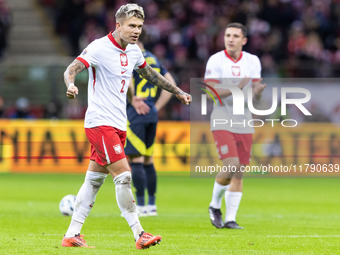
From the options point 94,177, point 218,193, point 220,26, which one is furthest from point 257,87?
point 220,26

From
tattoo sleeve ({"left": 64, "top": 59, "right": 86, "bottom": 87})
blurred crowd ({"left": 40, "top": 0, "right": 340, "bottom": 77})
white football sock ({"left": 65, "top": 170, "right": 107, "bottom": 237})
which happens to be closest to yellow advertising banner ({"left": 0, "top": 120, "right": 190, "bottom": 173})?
blurred crowd ({"left": 40, "top": 0, "right": 340, "bottom": 77})

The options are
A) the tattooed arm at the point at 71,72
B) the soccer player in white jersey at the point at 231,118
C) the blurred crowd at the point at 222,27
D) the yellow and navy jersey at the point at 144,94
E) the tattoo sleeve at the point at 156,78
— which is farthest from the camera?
the blurred crowd at the point at 222,27

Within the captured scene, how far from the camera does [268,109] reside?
19.4m

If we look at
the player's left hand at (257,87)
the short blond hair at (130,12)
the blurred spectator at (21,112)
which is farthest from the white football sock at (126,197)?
the blurred spectator at (21,112)

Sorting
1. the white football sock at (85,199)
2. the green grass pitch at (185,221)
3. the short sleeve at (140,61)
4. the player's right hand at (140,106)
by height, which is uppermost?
the short sleeve at (140,61)

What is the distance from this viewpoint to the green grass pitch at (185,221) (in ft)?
25.4

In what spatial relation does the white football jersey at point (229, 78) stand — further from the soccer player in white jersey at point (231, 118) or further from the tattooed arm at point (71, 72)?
the tattooed arm at point (71, 72)

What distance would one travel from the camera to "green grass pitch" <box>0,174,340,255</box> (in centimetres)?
774

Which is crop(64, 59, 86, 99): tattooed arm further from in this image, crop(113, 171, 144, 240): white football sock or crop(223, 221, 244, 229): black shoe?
crop(223, 221, 244, 229): black shoe

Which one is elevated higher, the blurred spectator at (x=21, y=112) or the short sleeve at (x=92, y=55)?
the short sleeve at (x=92, y=55)

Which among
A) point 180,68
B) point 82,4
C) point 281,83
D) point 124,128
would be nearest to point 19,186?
point 180,68

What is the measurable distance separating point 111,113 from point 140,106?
3600 mm

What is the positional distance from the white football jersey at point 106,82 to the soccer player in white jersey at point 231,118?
7.64ft

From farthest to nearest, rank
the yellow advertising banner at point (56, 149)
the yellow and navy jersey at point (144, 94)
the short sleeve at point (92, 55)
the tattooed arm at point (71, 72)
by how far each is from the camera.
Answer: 1. the yellow advertising banner at point (56, 149)
2. the yellow and navy jersey at point (144, 94)
3. the short sleeve at point (92, 55)
4. the tattooed arm at point (71, 72)
